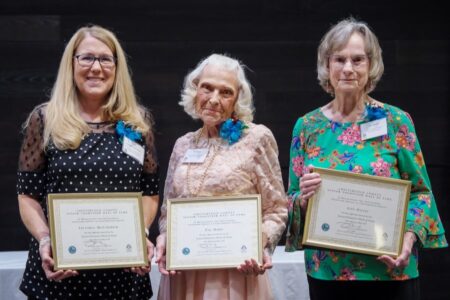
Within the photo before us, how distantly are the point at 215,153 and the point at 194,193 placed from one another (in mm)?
163

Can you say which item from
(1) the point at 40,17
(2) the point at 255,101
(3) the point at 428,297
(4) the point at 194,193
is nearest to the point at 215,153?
(4) the point at 194,193

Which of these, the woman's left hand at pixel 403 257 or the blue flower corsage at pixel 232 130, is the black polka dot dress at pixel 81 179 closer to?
the blue flower corsage at pixel 232 130

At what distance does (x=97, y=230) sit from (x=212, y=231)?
37cm

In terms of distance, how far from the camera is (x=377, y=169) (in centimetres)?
225

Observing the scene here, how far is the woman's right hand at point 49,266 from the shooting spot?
2156 millimetres

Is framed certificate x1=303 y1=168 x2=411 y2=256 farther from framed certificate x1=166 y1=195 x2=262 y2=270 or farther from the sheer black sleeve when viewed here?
the sheer black sleeve

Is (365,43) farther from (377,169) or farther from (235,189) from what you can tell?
(235,189)

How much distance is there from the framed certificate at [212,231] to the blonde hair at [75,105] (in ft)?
1.19

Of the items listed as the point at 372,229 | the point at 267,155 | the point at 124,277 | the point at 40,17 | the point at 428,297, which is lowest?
the point at 428,297

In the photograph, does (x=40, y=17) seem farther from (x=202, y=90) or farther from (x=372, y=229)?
(x=372, y=229)

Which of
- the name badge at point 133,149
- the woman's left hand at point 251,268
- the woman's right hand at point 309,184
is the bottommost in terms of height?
the woman's left hand at point 251,268

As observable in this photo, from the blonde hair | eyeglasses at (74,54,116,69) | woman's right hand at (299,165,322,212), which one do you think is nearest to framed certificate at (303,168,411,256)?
woman's right hand at (299,165,322,212)

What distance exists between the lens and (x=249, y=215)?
2.24 m

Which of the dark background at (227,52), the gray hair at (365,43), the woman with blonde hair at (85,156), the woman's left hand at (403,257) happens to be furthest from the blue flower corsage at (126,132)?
the dark background at (227,52)
